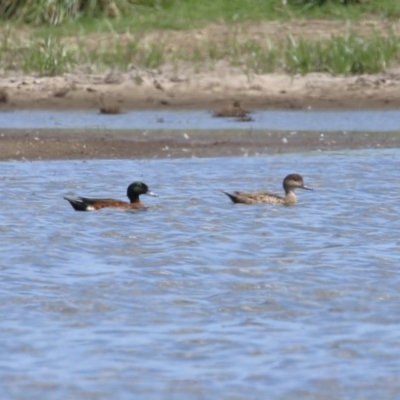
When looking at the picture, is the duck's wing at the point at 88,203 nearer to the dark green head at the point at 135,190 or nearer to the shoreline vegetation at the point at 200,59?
the dark green head at the point at 135,190

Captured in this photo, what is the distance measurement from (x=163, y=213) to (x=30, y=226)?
1394 mm

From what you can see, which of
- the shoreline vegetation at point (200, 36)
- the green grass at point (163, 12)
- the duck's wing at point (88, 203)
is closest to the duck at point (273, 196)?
the duck's wing at point (88, 203)

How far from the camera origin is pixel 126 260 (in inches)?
401

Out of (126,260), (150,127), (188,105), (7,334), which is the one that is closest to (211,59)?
(188,105)

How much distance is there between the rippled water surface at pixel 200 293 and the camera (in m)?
7.06

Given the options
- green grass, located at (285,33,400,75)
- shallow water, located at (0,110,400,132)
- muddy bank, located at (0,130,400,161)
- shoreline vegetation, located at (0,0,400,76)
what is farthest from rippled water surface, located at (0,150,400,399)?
shoreline vegetation, located at (0,0,400,76)

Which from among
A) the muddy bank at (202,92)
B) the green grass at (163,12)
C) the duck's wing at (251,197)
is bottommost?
the duck's wing at (251,197)

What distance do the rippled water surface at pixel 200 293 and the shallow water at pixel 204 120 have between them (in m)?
4.53

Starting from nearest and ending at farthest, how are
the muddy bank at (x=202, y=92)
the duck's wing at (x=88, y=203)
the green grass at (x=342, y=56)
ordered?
the duck's wing at (x=88, y=203), the muddy bank at (x=202, y=92), the green grass at (x=342, y=56)

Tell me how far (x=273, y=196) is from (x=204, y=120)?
676 centimetres

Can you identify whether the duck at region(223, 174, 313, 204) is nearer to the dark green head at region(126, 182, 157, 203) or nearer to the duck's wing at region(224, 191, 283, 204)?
the duck's wing at region(224, 191, 283, 204)

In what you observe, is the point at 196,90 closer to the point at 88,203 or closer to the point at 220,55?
the point at 220,55

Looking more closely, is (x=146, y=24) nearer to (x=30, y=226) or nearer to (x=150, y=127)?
(x=150, y=127)

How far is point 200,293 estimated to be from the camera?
29.4 ft
